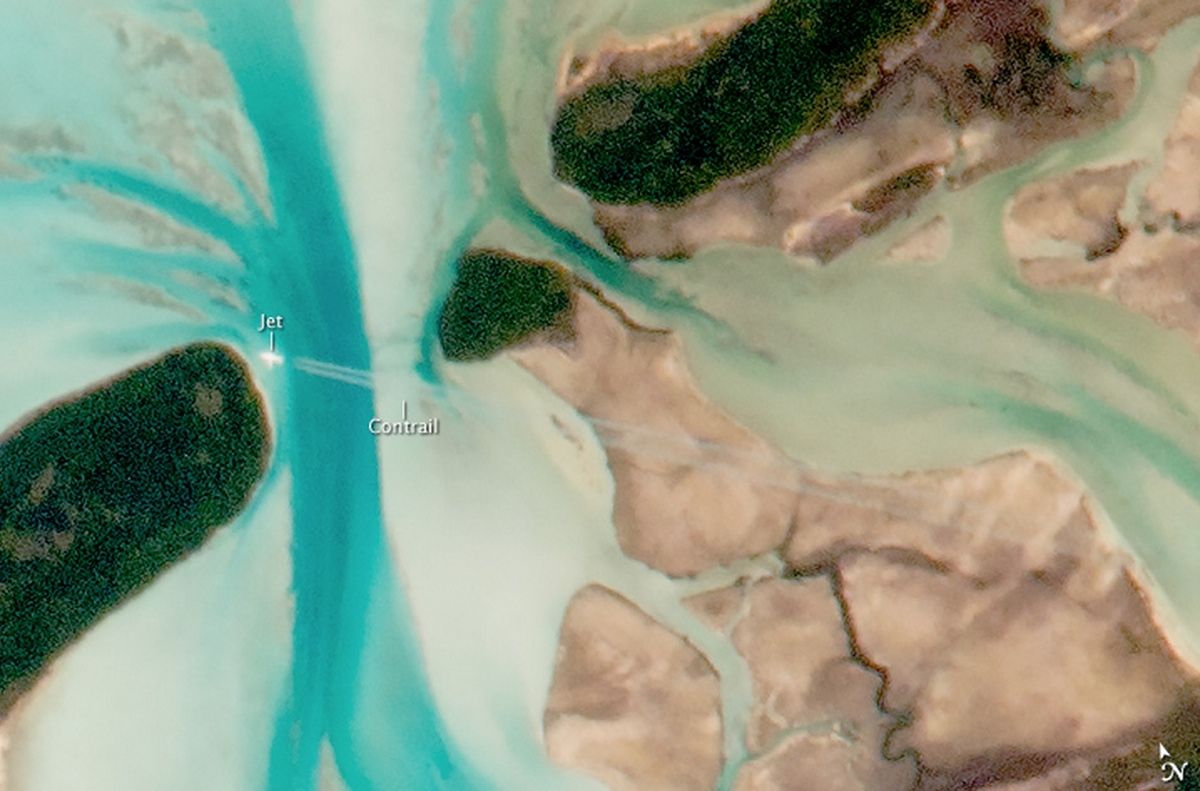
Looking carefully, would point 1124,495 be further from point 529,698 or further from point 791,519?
point 529,698

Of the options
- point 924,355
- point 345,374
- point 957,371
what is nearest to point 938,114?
point 924,355

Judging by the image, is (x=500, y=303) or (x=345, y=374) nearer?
(x=500, y=303)

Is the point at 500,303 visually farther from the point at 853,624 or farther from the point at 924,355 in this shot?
the point at 853,624

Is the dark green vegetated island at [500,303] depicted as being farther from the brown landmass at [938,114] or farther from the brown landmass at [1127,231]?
the brown landmass at [1127,231]

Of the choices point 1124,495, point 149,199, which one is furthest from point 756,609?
point 149,199


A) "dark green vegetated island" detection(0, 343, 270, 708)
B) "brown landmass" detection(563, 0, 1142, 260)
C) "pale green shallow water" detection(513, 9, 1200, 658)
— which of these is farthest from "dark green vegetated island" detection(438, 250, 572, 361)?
"dark green vegetated island" detection(0, 343, 270, 708)

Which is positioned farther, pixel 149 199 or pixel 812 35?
pixel 149 199
